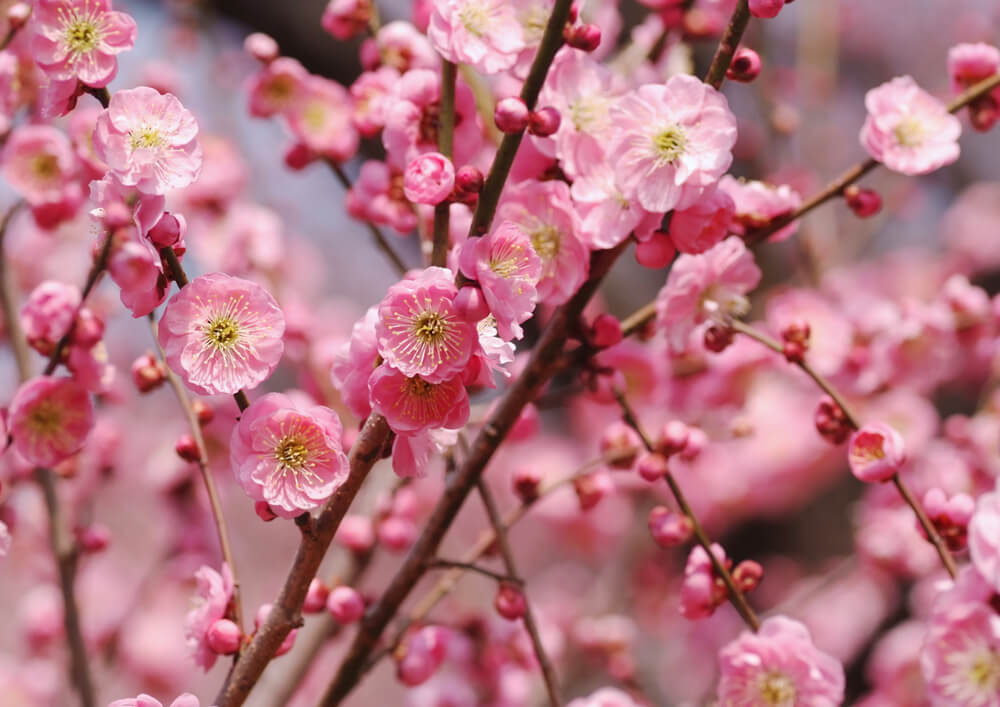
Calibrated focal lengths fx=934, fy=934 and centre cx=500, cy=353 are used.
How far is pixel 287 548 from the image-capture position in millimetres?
4230

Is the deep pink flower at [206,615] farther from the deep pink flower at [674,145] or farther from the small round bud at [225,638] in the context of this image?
the deep pink flower at [674,145]

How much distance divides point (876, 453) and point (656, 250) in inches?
10.8

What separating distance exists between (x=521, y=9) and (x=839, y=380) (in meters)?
0.85

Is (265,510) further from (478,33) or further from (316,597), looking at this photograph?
(478,33)

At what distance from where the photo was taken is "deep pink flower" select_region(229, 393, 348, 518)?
646mm

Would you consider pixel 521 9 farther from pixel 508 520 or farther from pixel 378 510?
pixel 378 510

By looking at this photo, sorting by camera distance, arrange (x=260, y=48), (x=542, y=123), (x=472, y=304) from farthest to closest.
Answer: (x=260, y=48) → (x=542, y=123) → (x=472, y=304)

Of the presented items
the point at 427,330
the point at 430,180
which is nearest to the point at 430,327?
the point at 427,330

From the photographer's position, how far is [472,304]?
1.93 feet

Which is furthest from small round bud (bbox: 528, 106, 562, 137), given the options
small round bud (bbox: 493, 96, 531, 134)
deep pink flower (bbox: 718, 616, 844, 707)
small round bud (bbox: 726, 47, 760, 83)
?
deep pink flower (bbox: 718, 616, 844, 707)

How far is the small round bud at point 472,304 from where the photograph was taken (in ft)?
1.93

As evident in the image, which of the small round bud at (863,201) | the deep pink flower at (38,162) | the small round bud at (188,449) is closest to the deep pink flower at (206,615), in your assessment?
the small round bud at (188,449)

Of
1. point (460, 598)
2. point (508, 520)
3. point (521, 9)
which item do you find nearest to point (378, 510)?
point (508, 520)

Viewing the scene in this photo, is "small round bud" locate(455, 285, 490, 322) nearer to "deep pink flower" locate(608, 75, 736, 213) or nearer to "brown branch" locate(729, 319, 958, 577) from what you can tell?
"deep pink flower" locate(608, 75, 736, 213)
